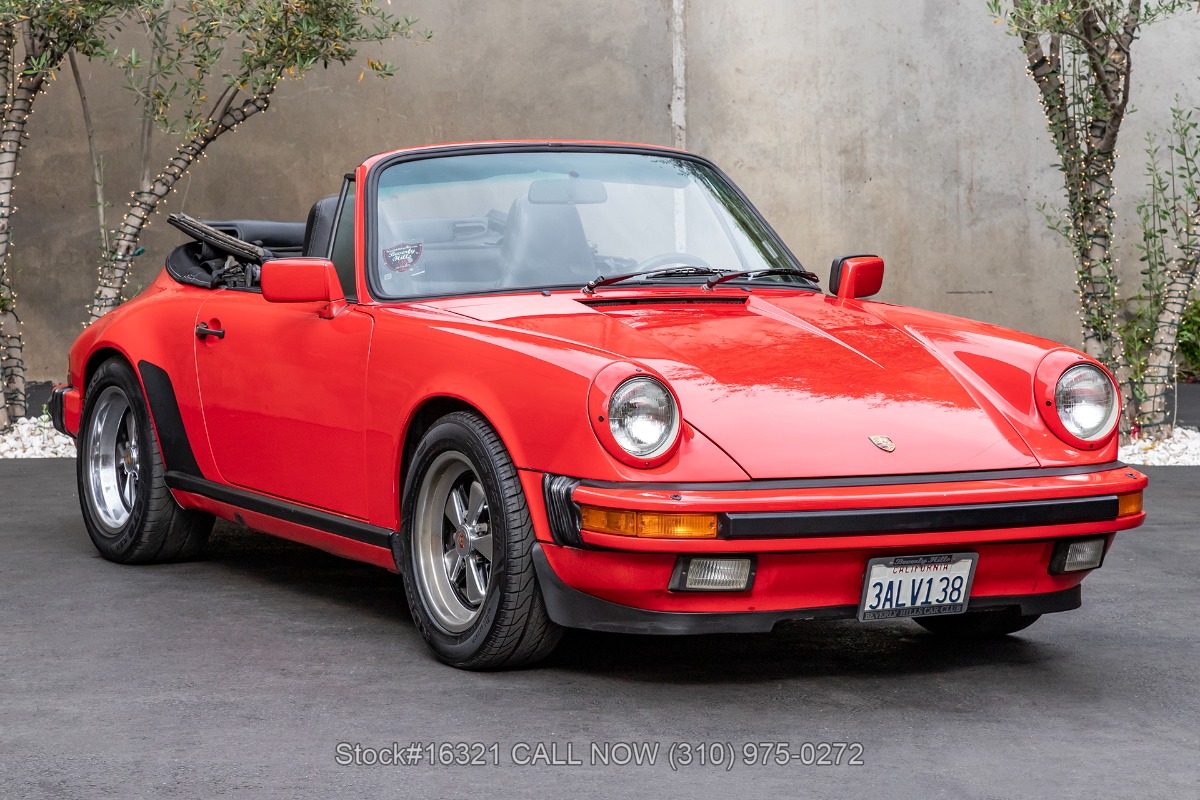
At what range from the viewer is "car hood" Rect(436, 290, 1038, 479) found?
12.2ft

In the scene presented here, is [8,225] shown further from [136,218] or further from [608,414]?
[608,414]

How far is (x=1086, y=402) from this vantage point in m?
4.09

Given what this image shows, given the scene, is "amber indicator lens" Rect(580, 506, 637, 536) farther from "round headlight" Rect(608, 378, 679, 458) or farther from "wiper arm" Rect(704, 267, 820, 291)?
"wiper arm" Rect(704, 267, 820, 291)

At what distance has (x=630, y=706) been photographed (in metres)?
3.78

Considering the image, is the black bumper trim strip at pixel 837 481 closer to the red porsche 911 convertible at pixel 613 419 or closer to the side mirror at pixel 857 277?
the red porsche 911 convertible at pixel 613 419

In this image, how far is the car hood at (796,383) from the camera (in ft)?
12.2

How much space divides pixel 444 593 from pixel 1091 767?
1752 mm

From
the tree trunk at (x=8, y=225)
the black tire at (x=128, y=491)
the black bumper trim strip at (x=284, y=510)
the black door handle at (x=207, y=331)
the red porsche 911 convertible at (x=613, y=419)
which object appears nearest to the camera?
the red porsche 911 convertible at (x=613, y=419)

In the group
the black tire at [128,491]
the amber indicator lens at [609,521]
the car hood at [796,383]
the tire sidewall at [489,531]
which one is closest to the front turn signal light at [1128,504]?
the car hood at [796,383]

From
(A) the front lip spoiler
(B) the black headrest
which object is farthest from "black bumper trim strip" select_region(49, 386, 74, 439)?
(A) the front lip spoiler

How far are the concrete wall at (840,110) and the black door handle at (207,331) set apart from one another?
7.72 m

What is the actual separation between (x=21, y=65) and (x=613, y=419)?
6.78 m

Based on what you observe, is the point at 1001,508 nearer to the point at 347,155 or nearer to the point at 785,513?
the point at 785,513

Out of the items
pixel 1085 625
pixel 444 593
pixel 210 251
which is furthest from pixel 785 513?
pixel 210 251
